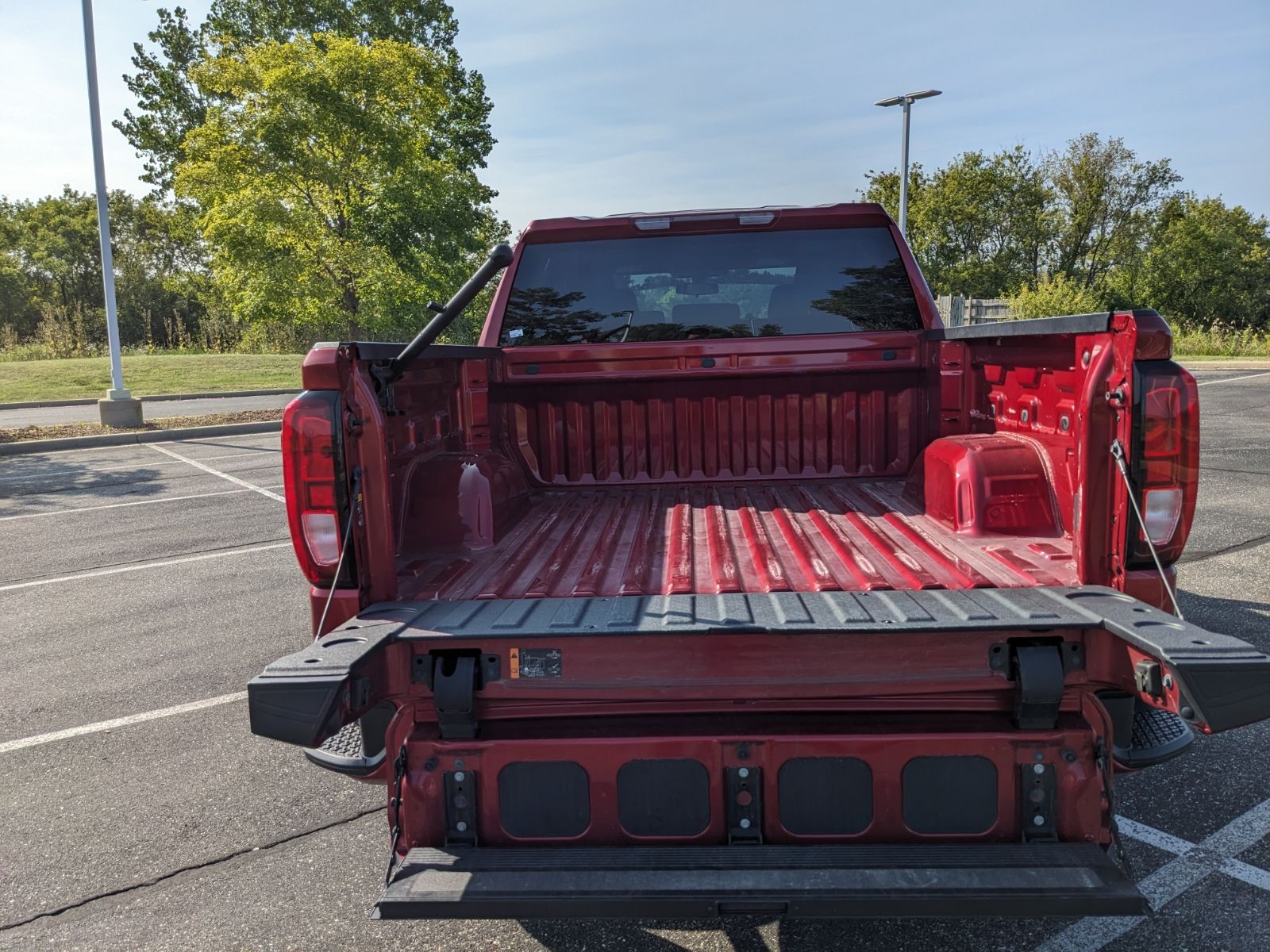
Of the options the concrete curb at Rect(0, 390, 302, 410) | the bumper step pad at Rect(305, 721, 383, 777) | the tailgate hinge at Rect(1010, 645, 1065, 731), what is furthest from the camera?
the concrete curb at Rect(0, 390, 302, 410)

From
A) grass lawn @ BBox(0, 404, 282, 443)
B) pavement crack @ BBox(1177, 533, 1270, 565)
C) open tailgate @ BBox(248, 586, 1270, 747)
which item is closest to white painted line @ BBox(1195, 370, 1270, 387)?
pavement crack @ BBox(1177, 533, 1270, 565)

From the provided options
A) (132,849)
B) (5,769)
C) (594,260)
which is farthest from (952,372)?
(5,769)

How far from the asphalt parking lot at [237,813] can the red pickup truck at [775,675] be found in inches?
20.8

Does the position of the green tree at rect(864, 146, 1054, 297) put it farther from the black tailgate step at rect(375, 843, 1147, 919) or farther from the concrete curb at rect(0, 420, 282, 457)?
the black tailgate step at rect(375, 843, 1147, 919)

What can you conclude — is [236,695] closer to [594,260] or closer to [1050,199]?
[594,260]

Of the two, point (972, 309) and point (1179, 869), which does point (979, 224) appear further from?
point (1179, 869)

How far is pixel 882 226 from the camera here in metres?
4.21

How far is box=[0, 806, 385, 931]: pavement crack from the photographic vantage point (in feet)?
9.21

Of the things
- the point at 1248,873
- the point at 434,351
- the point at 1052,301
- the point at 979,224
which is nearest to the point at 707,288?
the point at 434,351

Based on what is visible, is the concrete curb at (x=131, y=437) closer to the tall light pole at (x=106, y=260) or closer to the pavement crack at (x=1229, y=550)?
the tall light pole at (x=106, y=260)

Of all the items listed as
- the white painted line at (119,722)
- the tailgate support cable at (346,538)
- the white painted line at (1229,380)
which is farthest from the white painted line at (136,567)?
the white painted line at (1229,380)

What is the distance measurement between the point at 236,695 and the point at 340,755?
7.65 feet

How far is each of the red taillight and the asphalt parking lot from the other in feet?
4.06

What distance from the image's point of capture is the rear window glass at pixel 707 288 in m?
4.13
